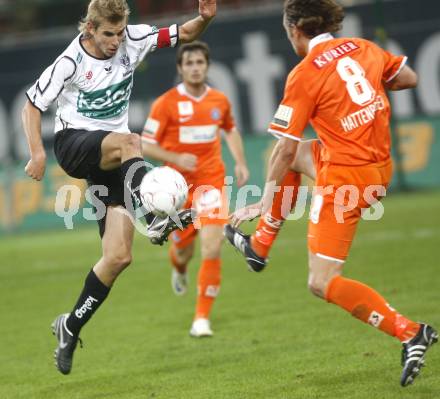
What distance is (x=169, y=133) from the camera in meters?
8.93

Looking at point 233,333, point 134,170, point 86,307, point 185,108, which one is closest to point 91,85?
point 134,170

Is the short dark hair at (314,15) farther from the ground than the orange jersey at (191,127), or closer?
farther from the ground

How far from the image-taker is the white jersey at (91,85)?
19.8 feet

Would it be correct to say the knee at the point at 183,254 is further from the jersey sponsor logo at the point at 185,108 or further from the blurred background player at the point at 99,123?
the blurred background player at the point at 99,123

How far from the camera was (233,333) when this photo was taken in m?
7.72

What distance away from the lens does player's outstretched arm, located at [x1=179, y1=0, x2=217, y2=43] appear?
21.1ft

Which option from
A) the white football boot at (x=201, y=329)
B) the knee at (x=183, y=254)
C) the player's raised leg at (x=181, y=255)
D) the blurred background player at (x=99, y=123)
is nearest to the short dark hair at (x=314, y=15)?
the blurred background player at (x=99, y=123)

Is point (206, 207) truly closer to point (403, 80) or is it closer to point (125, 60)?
point (125, 60)

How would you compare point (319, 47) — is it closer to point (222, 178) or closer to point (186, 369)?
point (186, 369)

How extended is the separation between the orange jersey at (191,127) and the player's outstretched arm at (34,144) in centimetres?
277

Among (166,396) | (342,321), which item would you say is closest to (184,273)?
(342,321)

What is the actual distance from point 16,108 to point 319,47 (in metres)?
13.2

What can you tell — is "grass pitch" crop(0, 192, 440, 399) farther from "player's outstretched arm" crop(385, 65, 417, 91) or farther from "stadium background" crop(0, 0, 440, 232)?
"stadium background" crop(0, 0, 440, 232)

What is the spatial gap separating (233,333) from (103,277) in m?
1.80
